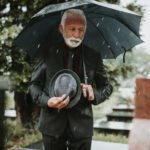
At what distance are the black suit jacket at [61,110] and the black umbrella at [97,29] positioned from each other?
288 millimetres

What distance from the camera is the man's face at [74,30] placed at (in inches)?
128

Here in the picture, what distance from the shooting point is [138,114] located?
2.92 metres

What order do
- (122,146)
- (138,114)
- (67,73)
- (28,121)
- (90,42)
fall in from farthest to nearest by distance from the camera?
1. (28,121)
2. (122,146)
3. (90,42)
4. (67,73)
5. (138,114)

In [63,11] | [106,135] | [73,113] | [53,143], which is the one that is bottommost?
[106,135]

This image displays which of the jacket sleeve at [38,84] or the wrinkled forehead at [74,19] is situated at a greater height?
the wrinkled forehead at [74,19]

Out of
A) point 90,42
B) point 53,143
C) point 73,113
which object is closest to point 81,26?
point 90,42

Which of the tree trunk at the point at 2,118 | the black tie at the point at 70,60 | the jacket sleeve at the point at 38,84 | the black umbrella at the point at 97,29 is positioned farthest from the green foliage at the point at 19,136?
the black tie at the point at 70,60

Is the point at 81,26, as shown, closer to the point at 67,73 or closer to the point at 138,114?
the point at 67,73

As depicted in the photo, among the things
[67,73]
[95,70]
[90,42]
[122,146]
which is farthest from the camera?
[122,146]

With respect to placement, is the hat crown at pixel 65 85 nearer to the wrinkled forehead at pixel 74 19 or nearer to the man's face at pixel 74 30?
the man's face at pixel 74 30

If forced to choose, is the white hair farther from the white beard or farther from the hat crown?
the hat crown

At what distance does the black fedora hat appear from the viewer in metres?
3.09

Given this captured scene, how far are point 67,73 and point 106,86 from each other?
471 millimetres

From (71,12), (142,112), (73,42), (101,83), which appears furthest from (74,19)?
(142,112)
